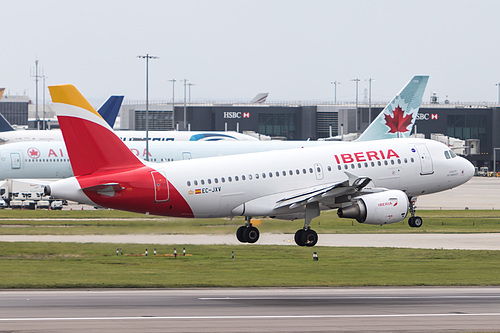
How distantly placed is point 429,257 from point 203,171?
17.9 meters

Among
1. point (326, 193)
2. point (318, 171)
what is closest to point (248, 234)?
point (318, 171)

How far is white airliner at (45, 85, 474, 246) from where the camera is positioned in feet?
155

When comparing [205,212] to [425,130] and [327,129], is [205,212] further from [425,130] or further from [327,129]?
[327,129]

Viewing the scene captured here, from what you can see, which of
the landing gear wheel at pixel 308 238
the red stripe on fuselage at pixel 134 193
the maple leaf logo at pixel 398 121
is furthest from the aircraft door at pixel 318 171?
the maple leaf logo at pixel 398 121

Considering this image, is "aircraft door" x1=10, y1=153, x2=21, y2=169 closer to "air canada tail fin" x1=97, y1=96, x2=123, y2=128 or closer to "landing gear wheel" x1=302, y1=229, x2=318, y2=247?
"air canada tail fin" x1=97, y1=96, x2=123, y2=128

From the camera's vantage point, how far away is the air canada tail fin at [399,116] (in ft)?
291

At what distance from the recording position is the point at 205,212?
168 ft

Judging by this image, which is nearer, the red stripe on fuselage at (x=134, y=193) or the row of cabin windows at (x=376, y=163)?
the red stripe on fuselage at (x=134, y=193)

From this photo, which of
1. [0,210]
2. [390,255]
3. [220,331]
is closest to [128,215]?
[0,210]

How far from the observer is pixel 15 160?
94.3 metres

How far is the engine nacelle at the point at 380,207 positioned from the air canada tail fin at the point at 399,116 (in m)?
35.2

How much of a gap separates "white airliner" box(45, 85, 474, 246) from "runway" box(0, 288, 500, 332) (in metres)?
7.60

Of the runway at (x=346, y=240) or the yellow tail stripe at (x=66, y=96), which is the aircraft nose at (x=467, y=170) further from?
the yellow tail stripe at (x=66, y=96)

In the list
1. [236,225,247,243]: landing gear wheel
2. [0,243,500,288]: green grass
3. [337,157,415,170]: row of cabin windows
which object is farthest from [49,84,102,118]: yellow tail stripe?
[337,157,415,170]: row of cabin windows
